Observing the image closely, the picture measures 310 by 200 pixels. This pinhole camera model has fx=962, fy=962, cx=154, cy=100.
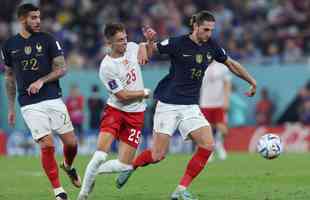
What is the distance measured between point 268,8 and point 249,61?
2.73 m

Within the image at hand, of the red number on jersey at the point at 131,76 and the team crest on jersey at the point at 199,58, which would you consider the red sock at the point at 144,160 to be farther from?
the team crest on jersey at the point at 199,58

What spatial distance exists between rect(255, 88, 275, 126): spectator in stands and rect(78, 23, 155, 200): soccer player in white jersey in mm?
14495

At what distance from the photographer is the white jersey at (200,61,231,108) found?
22.2 meters

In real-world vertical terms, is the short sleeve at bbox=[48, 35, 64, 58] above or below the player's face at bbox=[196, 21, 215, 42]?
below

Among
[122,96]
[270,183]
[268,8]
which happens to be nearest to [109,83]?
[122,96]

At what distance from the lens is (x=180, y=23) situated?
1177 inches

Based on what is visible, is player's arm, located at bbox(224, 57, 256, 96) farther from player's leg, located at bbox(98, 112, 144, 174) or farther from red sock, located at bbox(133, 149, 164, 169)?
red sock, located at bbox(133, 149, 164, 169)

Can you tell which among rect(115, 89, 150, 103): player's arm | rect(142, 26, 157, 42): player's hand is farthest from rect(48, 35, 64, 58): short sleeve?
rect(142, 26, 157, 42): player's hand

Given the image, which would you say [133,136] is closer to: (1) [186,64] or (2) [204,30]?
(1) [186,64]

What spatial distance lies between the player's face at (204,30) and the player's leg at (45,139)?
2.39 meters

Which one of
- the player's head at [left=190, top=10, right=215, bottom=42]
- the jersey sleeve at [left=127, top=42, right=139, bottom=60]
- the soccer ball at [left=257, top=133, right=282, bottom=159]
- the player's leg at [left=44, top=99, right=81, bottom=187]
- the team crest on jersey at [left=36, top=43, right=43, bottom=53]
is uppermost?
the player's head at [left=190, top=10, right=215, bottom=42]

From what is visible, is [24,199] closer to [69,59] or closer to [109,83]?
[109,83]

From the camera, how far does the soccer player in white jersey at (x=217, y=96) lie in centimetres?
2220

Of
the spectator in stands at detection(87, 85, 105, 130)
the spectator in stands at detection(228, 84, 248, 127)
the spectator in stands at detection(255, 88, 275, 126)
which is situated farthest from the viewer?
the spectator in stands at detection(228, 84, 248, 127)
